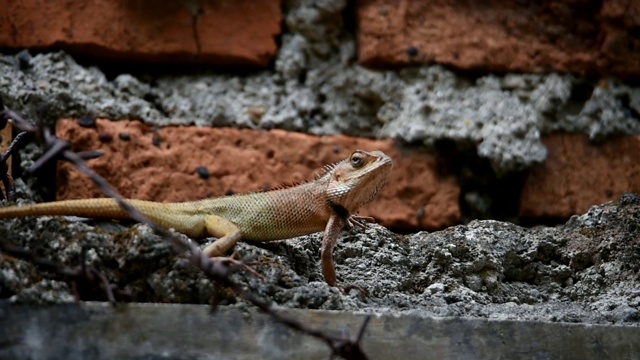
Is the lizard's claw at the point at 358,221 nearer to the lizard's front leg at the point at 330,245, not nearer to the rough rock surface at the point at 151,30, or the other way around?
the lizard's front leg at the point at 330,245

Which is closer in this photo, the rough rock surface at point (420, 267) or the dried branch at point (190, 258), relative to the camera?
the dried branch at point (190, 258)

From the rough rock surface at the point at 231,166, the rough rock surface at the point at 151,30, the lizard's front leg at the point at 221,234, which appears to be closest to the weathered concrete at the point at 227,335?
the lizard's front leg at the point at 221,234

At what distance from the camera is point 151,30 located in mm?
2496

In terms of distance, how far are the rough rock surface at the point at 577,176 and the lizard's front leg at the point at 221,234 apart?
0.83 meters

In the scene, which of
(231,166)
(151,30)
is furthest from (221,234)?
(151,30)

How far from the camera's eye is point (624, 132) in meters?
2.63

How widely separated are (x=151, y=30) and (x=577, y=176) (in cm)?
106

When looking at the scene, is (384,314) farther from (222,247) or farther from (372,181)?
(372,181)

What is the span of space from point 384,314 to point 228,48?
117 cm

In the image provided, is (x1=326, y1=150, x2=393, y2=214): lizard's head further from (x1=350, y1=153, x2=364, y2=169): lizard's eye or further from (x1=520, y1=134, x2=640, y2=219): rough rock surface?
(x1=520, y1=134, x2=640, y2=219): rough rock surface

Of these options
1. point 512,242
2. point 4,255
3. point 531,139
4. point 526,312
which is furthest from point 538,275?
point 4,255

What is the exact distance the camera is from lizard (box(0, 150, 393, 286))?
193cm

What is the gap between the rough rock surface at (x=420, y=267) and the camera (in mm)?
1578

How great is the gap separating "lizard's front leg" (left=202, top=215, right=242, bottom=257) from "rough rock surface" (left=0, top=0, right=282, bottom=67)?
1.92ft
